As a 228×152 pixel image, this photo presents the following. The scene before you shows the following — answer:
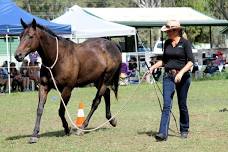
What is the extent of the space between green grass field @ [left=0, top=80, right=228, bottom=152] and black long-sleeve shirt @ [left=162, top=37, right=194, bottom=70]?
124 cm

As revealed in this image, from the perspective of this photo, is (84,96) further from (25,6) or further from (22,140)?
(25,6)

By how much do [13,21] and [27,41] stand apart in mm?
11602

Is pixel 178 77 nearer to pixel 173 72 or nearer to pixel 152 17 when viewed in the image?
pixel 173 72

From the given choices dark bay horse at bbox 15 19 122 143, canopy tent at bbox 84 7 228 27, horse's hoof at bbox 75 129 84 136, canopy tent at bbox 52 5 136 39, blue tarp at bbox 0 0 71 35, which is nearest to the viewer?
dark bay horse at bbox 15 19 122 143

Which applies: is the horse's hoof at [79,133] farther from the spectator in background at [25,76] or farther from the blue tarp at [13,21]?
the spectator in background at [25,76]

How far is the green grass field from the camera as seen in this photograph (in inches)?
349

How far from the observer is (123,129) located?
1096 centimetres

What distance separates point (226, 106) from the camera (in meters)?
15.1

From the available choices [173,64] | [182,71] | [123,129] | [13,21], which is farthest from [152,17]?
[182,71]

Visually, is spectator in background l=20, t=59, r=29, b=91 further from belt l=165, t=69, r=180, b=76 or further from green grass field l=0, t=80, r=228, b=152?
belt l=165, t=69, r=180, b=76

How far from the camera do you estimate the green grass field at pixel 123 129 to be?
8867mm

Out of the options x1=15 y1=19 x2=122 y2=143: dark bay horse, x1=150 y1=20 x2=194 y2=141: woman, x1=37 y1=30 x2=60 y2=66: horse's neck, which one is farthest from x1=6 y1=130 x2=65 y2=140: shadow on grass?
x1=150 y1=20 x2=194 y2=141: woman

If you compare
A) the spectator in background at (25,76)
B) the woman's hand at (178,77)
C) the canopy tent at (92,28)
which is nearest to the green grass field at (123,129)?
the woman's hand at (178,77)

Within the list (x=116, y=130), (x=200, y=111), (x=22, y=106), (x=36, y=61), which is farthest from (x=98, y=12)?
(x=116, y=130)
